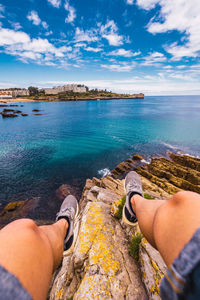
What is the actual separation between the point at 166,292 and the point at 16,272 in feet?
5.19

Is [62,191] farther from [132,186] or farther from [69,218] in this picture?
[132,186]

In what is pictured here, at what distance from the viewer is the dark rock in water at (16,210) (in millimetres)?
10805

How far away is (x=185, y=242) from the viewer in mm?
1357

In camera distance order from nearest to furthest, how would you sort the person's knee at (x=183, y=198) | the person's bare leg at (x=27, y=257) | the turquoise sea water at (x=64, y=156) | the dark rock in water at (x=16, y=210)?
the person's bare leg at (x=27, y=257) → the person's knee at (x=183, y=198) → the dark rock in water at (x=16, y=210) → the turquoise sea water at (x=64, y=156)

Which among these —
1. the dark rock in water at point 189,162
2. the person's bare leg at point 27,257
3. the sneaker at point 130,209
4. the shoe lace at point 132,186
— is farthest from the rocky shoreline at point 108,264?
the dark rock in water at point 189,162

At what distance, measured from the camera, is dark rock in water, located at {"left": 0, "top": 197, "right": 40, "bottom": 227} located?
425 inches

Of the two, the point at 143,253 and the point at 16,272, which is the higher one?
the point at 16,272

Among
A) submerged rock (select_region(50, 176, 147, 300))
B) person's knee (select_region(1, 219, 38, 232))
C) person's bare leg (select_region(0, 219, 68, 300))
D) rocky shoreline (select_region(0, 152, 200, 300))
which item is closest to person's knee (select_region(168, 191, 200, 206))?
person's bare leg (select_region(0, 219, 68, 300))

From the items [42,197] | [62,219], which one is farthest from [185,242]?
[42,197]

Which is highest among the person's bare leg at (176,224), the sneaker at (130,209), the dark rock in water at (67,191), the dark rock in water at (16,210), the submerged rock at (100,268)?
the person's bare leg at (176,224)

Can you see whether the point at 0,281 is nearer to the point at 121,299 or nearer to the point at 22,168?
the point at 121,299

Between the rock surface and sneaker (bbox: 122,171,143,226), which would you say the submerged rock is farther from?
sneaker (bbox: 122,171,143,226)

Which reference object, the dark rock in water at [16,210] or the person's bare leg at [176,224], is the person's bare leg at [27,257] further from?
the dark rock in water at [16,210]

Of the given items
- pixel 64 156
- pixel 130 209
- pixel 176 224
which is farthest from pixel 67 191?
pixel 176 224
